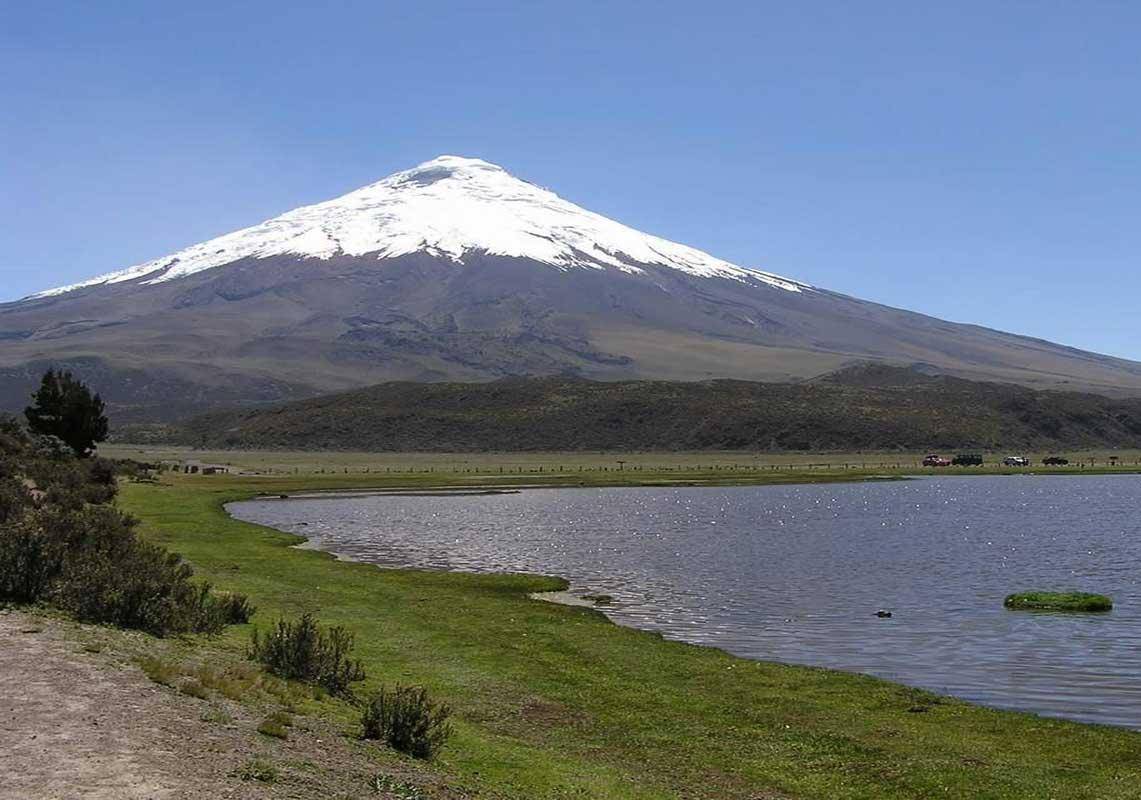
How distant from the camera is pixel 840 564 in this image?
151 ft

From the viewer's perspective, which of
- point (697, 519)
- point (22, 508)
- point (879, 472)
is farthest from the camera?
point (879, 472)

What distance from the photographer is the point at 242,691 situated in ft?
54.7

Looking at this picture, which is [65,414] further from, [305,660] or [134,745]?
[134,745]

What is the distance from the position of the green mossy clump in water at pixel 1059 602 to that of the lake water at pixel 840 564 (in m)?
0.70

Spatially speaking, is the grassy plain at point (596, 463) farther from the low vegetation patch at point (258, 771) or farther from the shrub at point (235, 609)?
the low vegetation patch at point (258, 771)

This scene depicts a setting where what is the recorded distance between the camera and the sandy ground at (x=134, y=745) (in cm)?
1166

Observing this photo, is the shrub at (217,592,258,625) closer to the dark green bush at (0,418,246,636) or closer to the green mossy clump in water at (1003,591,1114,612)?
the dark green bush at (0,418,246,636)

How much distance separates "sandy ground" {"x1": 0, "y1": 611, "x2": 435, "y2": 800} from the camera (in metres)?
11.7

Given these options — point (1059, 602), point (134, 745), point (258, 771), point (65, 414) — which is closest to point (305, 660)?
point (134, 745)

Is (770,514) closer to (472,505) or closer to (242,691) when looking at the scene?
(472,505)

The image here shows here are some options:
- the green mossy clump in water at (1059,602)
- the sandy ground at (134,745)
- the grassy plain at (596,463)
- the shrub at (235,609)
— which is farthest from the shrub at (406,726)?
the grassy plain at (596,463)

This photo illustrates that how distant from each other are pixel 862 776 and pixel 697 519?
5323cm

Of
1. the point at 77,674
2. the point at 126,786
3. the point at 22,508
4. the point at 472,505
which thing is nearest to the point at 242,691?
the point at 77,674

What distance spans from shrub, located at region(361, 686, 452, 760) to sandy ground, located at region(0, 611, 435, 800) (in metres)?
0.59
